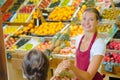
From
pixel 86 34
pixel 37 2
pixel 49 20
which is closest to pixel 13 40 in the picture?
pixel 49 20

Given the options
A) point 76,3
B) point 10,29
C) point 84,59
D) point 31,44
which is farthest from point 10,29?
point 84,59

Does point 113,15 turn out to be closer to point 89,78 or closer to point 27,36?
point 27,36

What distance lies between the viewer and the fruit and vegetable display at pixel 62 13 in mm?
4930

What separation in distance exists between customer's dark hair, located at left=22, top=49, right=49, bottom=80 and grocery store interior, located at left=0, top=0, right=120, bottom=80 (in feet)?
7.82

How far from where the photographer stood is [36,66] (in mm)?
1194

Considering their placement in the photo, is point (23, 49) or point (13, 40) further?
point (13, 40)

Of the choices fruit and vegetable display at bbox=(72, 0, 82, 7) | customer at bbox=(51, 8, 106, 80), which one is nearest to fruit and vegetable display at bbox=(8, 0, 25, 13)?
fruit and vegetable display at bbox=(72, 0, 82, 7)

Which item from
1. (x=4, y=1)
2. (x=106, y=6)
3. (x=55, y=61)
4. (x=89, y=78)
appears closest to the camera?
(x=89, y=78)

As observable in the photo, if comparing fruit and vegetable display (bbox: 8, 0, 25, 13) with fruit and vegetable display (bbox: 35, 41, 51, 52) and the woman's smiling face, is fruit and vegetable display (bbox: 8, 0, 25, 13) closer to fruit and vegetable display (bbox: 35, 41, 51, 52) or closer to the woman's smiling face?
fruit and vegetable display (bbox: 35, 41, 51, 52)

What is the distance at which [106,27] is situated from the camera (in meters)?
4.29

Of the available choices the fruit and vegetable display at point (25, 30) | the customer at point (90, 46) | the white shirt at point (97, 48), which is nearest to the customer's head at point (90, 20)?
the customer at point (90, 46)

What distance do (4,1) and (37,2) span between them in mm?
896

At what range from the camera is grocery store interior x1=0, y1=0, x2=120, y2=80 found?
3.89 m

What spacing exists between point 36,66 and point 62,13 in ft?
12.8
